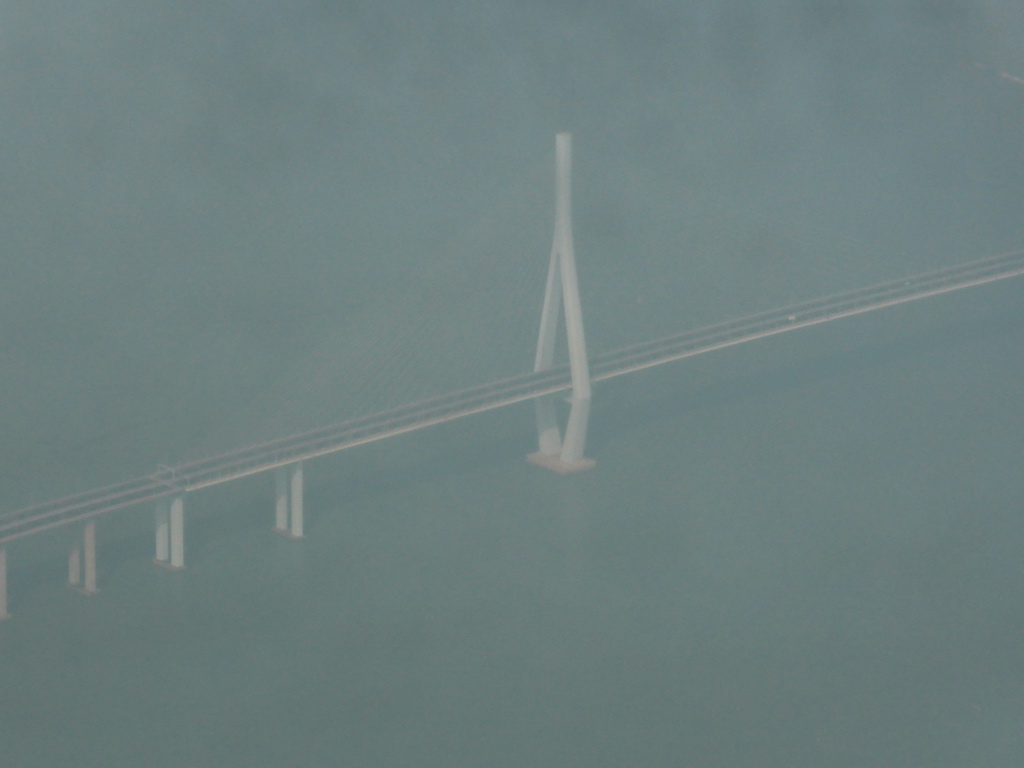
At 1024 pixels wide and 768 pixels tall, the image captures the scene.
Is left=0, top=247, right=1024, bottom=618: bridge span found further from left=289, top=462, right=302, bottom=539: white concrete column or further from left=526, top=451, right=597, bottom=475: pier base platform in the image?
left=526, top=451, right=597, bottom=475: pier base platform

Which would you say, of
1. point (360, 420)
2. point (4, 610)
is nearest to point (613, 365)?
point (360, 420)

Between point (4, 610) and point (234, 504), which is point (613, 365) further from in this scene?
point (4, 610)

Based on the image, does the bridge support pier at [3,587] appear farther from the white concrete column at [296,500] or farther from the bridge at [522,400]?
the white concrete column at [296,500]

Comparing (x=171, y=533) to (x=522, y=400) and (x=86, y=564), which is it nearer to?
(x=86, y=564)

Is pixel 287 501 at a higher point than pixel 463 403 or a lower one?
lower

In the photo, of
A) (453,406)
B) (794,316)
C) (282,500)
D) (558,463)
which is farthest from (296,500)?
(794,316)
